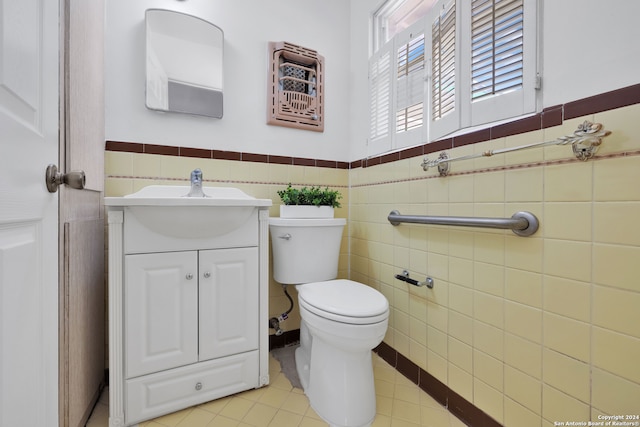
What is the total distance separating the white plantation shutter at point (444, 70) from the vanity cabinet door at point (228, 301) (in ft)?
3.29

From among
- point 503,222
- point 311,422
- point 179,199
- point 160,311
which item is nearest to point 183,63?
point 179,199

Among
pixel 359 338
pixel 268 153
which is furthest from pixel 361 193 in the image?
pixel 359 338

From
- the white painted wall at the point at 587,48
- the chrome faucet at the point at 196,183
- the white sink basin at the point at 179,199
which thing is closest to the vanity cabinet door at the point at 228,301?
the white sink basin at the point at 179,199

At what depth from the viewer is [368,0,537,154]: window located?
98 centimetres

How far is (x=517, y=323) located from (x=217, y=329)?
1129 millimetres

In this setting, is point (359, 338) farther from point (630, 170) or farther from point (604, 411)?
point (630, 170)

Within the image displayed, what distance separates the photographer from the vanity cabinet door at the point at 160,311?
1084 mm

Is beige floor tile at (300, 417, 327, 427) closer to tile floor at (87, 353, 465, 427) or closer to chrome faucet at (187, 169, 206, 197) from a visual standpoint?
tile floor at (87, 353, 465, 427)

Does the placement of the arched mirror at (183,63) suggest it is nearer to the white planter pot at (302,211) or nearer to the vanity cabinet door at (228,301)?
the white planter pot at (302,211)

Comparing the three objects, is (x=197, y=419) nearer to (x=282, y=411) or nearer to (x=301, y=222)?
(x=282, y=411)

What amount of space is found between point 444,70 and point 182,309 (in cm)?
149

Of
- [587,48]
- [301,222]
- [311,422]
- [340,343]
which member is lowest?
[311,422]

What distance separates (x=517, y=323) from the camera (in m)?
0.96

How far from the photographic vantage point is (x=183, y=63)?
148 cm
